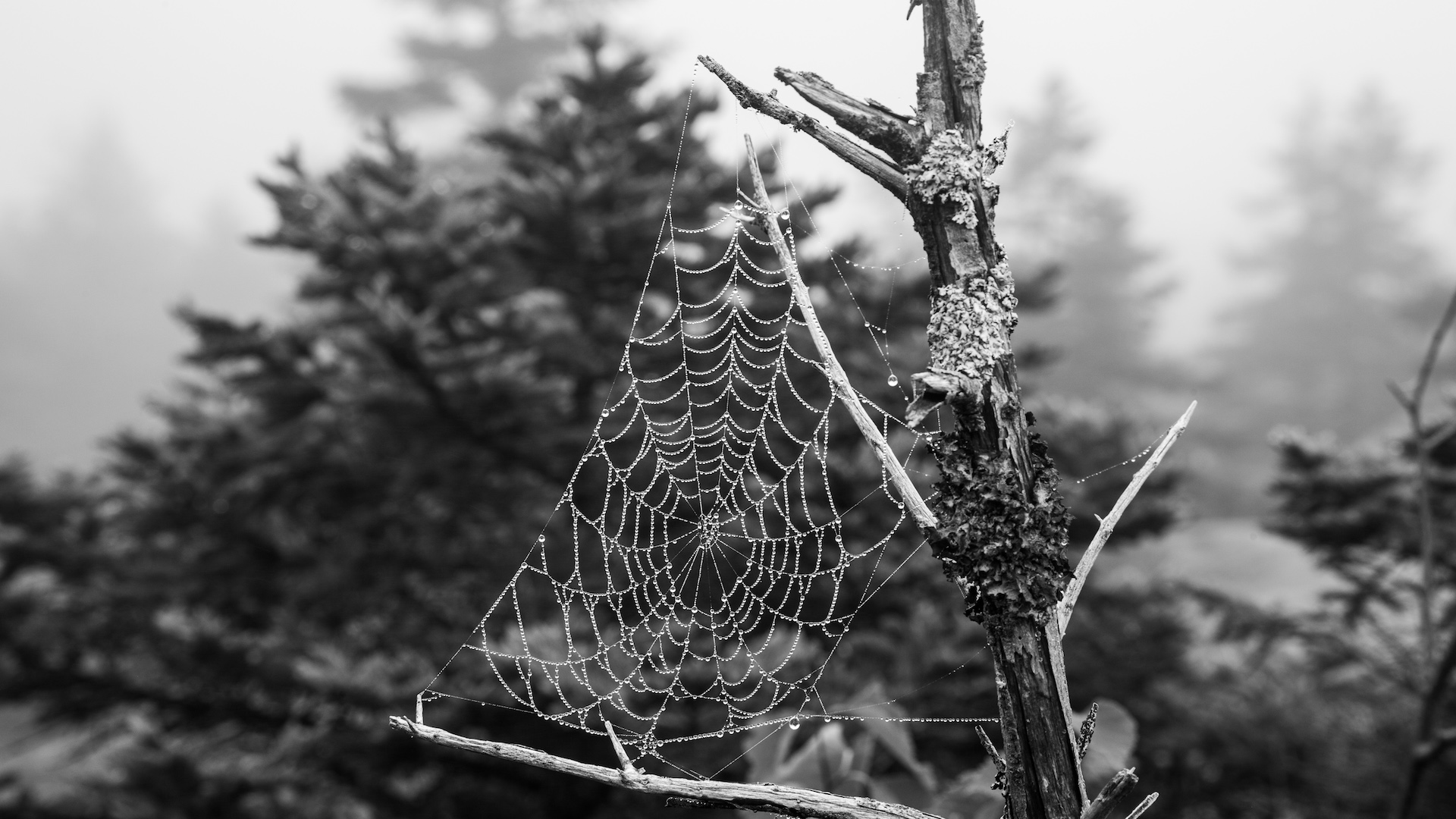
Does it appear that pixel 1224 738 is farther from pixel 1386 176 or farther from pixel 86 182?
pixel 86 182

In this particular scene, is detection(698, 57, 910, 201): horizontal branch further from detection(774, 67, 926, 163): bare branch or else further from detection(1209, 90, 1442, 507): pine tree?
detection(1209, 90, 1442, 507): pine tree

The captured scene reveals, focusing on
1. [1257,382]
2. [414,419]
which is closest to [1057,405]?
[414,419]

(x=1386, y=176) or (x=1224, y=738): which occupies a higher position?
(x=1386, y=176)

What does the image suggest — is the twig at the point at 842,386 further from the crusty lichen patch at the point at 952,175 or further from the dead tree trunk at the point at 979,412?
the crusty lichen patch at the point at 952,175

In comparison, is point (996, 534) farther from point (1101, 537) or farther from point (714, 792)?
point (714, 792)

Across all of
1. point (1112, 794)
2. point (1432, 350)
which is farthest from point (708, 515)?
point (1112, 794)

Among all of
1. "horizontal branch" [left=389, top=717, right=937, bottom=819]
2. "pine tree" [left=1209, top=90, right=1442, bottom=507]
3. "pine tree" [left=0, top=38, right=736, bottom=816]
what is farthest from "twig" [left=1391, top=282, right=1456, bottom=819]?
"pine tree" [left=1209, top=90, right=1442, bottom=507]
